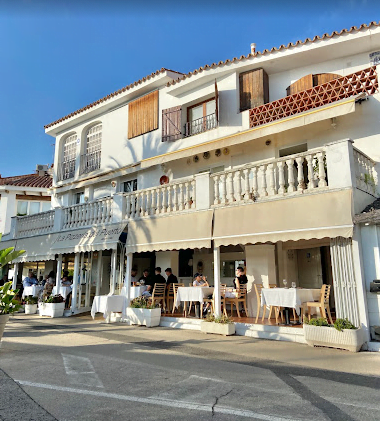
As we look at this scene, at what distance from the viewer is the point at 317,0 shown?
860 cm

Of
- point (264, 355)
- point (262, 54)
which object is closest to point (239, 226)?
point (264, 355)

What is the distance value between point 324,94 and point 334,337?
727cm

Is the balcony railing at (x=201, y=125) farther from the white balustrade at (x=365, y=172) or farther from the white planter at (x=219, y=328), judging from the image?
the white planter at (x=219, y=328)

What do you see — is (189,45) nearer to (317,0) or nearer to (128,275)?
(317,0)

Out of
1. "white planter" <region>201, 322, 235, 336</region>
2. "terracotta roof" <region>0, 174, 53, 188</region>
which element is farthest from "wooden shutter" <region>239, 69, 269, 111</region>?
"terracotta roof" <region>0, 174, 53, 188</region>

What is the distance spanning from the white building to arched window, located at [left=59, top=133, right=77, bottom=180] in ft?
3.49

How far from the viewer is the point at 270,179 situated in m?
9.52

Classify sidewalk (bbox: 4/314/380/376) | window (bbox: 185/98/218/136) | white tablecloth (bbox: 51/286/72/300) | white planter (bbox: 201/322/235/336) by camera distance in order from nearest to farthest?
1. sidewalk (bbox: 4/314/380/376)
2. white planter (bbox: 201/322/235/336)
3. window (bbox: 185/98/218/136)
4. white tablecloth (bbox: 51/286/72/300)

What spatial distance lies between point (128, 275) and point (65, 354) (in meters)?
5.48

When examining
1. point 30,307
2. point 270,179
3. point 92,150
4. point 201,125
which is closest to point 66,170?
point 92,150

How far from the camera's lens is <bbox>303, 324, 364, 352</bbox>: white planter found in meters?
7.38

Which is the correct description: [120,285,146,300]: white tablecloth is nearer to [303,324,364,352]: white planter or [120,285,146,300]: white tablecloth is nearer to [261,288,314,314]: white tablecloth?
[261,288,314,314]: white tablecloth

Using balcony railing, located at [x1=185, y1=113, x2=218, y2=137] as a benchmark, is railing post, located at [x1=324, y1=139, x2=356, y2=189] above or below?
below

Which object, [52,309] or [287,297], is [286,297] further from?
[52,309]
